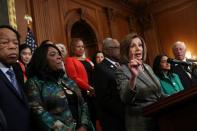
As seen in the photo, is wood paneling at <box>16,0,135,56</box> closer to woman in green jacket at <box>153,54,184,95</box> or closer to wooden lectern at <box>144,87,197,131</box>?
woman in green jacket at <box>153,54,184,95</box>

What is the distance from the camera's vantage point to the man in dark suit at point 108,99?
298cm

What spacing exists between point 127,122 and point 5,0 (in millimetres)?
2968

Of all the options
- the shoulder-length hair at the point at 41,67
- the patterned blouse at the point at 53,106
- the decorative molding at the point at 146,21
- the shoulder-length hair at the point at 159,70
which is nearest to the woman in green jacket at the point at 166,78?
the shoulder-length hair at the point at 159,70

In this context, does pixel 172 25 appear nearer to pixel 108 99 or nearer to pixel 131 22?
pixel 131 22

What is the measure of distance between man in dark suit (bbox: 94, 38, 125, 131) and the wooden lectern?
3.81ft

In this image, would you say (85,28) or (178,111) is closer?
(178,111)

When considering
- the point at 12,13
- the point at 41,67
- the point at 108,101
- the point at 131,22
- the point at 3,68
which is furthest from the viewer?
the point at 131,22

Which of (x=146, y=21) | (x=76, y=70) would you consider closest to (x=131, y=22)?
(x=146, y=21)

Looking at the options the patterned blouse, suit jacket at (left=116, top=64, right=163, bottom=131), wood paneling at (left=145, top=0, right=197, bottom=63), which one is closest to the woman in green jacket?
suit jacket at (left=116, top=64, right=163, bottom=131)

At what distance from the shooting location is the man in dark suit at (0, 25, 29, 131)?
1.99m

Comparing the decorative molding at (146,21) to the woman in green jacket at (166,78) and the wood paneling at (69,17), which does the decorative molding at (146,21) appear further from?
the woman in green jacket at (166,78)

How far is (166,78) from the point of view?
3.62 m

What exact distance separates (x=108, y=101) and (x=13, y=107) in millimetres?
1163

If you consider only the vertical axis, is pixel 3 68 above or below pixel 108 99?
above
